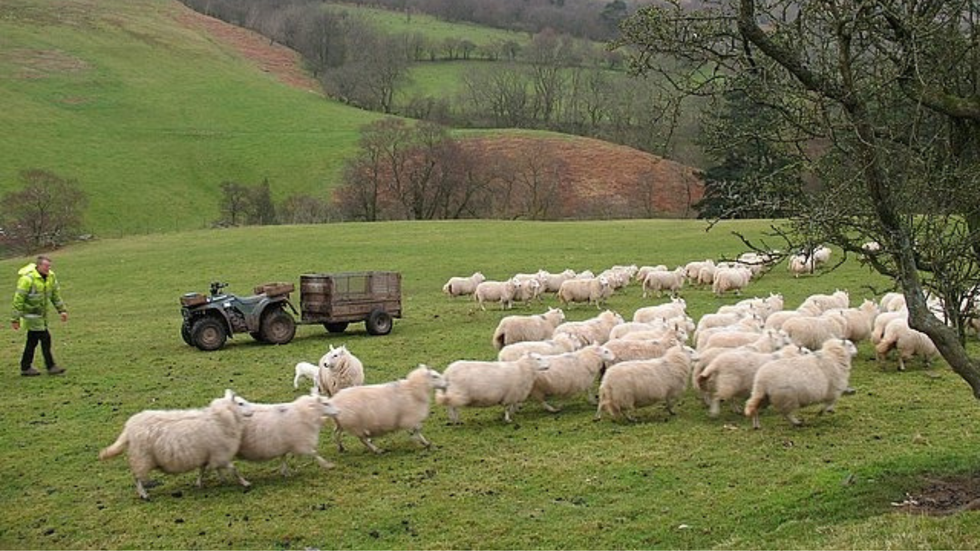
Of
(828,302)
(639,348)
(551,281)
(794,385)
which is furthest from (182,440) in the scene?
(551,281)

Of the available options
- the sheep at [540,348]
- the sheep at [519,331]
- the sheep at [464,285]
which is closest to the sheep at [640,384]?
the sheep at [540,348]

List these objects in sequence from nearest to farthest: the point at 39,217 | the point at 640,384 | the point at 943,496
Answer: the point at 943,496
the point at 640,384
the point at 39,217

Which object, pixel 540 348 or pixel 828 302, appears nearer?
pixel 540 348

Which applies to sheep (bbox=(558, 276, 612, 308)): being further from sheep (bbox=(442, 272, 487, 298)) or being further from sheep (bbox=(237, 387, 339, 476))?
sheep (bbox=(237, 387, 339, 476))

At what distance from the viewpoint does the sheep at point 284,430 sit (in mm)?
10484

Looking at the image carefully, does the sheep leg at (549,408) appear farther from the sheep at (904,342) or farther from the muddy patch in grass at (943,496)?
the sheep at (904,342)

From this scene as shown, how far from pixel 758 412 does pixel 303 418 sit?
6257 millimetres

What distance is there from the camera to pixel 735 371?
12398 mm

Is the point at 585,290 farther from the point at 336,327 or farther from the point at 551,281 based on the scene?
the point at 336,327

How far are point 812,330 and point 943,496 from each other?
24.0 feet

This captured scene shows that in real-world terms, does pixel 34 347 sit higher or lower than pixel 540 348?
lower

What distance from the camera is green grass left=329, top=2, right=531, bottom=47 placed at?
416 feet

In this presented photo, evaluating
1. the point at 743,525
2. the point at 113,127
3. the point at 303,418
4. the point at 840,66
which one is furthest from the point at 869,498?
the point at 113,127

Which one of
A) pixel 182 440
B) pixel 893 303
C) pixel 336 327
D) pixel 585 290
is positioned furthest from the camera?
pixel 585 290
